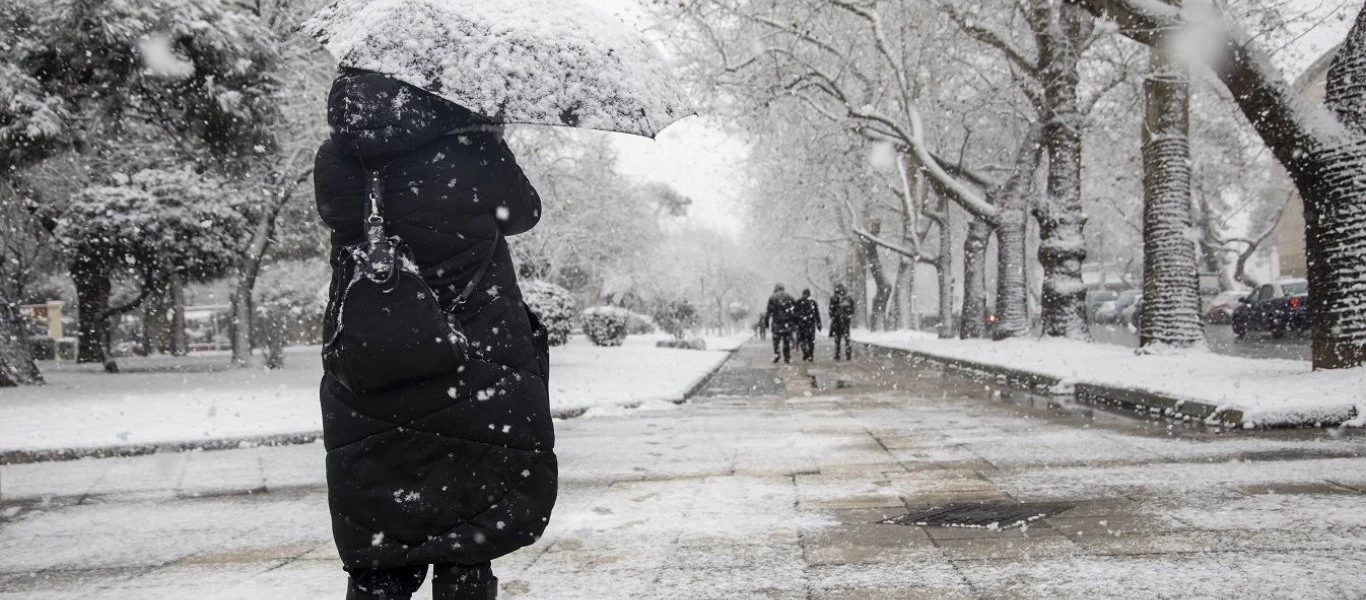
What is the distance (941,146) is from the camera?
3012 cm

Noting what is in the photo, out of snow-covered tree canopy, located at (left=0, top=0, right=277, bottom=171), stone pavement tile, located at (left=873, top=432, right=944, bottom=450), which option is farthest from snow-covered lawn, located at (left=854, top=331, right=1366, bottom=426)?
snow-covered tree canopy, located at (left=0, top=0, right=277, bottom=171)

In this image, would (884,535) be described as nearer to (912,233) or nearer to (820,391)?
(820,391)

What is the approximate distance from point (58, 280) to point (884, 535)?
52.7 meters

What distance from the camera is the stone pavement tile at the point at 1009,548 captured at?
409 centimetres

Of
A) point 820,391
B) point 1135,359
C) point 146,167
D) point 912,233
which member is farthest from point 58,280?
point 1135,359

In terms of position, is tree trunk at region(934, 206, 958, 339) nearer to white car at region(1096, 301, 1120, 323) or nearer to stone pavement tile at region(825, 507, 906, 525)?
white car at region(1096, 301, 1120, 323)

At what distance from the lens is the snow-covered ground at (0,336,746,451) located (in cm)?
934

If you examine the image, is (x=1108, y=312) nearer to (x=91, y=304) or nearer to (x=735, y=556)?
(x=91, y=304)

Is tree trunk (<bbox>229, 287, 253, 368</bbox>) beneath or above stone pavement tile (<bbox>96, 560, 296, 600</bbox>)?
above

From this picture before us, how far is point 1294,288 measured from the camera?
26.9 m

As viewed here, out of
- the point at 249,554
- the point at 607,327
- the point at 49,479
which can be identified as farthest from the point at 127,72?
the point at 607,327

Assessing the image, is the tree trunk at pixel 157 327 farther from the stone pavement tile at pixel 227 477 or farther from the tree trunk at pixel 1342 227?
the tree trunk at pixel 1342 227

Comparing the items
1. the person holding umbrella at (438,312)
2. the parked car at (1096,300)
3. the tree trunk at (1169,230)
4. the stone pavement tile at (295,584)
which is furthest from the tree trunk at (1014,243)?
the parked car at (1096,300)

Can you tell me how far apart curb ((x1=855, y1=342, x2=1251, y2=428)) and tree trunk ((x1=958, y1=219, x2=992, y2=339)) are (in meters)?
10.8
